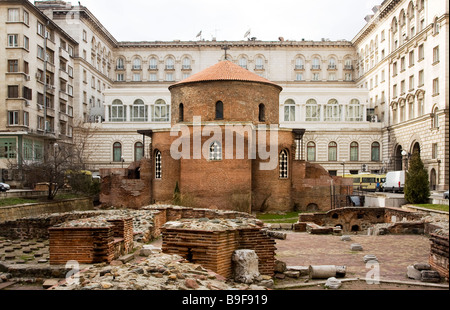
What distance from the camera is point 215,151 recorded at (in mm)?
27469

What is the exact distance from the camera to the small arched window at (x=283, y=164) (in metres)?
29.9

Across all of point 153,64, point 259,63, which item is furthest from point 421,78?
point 153,64

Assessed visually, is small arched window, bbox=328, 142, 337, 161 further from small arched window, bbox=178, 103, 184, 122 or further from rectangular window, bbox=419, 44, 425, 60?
small arched window, bbox=178, 103, 184, 122

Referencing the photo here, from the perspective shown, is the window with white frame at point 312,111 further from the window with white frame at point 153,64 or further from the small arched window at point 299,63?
the window with white frame at point 153,64

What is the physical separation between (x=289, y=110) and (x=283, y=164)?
23.6m

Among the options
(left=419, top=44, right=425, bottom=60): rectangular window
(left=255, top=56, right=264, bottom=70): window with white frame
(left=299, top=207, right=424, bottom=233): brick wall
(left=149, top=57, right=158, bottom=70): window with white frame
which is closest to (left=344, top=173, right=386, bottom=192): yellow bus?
(left=419, top=44, right=425, bottom=60): rectangular window

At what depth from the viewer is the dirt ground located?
31.1 ft

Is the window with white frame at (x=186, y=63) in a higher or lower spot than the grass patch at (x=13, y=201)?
higher

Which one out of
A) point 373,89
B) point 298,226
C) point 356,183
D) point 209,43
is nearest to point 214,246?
point 298,226

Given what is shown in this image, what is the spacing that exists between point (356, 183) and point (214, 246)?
33057 millimetres

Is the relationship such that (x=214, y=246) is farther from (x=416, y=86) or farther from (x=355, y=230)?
(x=416, y=86)

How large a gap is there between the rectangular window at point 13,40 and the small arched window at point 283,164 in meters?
23.6

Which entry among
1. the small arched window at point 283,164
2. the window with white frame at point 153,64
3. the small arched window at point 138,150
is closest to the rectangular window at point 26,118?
the small arched window at point 138,150
